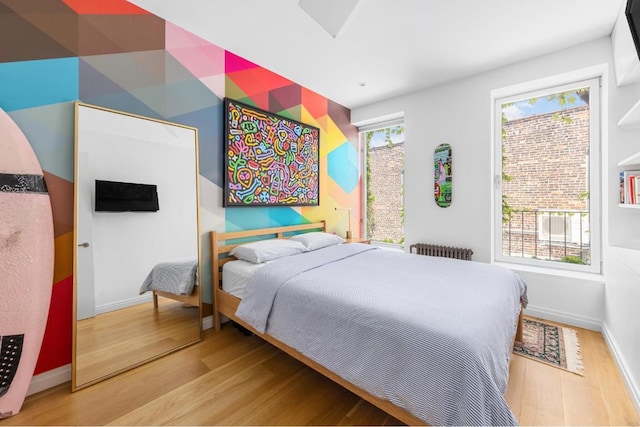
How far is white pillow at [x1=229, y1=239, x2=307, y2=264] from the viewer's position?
2.33 meters

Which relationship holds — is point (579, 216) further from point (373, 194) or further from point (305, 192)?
point (305, 192)

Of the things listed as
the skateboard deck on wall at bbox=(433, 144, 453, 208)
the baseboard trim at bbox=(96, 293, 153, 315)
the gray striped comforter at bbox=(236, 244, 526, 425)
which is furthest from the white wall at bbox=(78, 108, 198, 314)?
the skateboard deck on wall at bbox=(433, 144, 453, 208)

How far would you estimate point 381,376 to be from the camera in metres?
1.22

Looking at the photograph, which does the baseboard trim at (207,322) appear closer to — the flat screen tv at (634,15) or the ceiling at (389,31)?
the ceiling at (389,31)

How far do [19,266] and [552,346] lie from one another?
12.2 ft

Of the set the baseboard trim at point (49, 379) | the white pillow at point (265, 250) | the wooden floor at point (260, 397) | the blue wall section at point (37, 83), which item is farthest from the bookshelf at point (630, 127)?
the baseboard trim at point (49, 379)

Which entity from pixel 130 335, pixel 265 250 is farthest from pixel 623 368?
pixel 130 335

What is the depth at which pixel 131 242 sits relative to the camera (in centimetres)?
197

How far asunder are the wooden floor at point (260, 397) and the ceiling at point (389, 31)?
2624 mm

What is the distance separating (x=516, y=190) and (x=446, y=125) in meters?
1.11

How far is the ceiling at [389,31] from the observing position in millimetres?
1997

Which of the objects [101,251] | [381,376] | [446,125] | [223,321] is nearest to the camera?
[381,376]

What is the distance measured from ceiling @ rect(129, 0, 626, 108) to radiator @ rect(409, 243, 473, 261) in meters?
2.04

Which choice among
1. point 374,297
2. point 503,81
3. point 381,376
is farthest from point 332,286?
point 503,81
